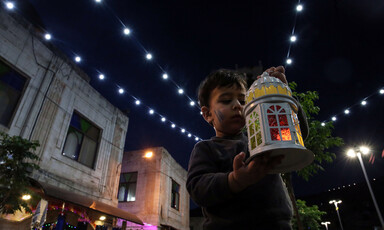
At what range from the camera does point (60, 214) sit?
871 centimetres

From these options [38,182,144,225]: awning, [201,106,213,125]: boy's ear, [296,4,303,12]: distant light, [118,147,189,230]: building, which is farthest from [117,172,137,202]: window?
[201,106,213,125]: boy's ear

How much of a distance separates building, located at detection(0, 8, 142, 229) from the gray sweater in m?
7.54

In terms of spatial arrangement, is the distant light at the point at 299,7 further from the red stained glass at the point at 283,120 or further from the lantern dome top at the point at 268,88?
the red stained glass at the point at 283,120

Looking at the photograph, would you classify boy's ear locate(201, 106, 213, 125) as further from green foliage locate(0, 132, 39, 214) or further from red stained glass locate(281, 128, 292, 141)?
green foliage locate(0, 132, 39, 214)

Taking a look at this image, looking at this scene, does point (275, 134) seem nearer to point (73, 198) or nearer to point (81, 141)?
point (73, 198)

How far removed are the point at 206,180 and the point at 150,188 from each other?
1692 cm

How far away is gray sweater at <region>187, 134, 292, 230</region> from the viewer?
1.22m

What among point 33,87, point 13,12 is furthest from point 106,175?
point 13,12

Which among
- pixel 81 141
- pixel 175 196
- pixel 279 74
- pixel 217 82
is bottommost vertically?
pixel 279 74

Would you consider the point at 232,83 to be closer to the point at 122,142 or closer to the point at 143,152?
the point at 122,142

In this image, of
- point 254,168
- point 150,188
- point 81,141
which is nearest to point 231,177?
point 254,168

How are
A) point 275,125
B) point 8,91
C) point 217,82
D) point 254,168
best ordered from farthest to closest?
1. point 8,91
2. point 217,82
3. point 275,125
4. point 254,168

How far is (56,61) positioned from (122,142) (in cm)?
561

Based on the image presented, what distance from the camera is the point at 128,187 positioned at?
17.8m
